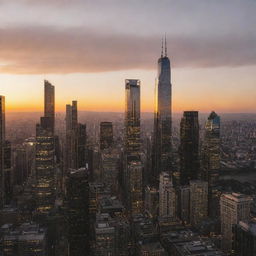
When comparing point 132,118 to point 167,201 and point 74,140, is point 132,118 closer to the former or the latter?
point 74,140

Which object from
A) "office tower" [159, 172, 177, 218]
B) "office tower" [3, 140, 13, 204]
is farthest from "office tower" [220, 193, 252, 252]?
"office tower" [3, 140, 13, 204]

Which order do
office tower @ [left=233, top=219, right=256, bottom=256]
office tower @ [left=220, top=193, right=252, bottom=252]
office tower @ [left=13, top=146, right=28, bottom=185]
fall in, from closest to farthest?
office tower @ [left=233, top=219, right=256, bottom=256] → office tower @ [left=220, top=193, right=252, bottom=252] → office tower @ [left=13, top=146, right=28, bottom=185]

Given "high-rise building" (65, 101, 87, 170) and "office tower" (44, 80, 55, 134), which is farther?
"office tower" (44, 80, 55, 134)

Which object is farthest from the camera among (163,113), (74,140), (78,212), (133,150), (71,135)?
(163,113)

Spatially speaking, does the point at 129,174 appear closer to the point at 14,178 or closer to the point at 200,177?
the point at 200,177

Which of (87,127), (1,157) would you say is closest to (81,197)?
(1,157)

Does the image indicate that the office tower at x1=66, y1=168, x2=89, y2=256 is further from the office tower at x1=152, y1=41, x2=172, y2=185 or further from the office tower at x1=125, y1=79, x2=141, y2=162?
the office tower at x1=152, y1=41, x2=172, y2=185

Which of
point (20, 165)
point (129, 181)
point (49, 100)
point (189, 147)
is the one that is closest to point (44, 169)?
point (20, 165)
